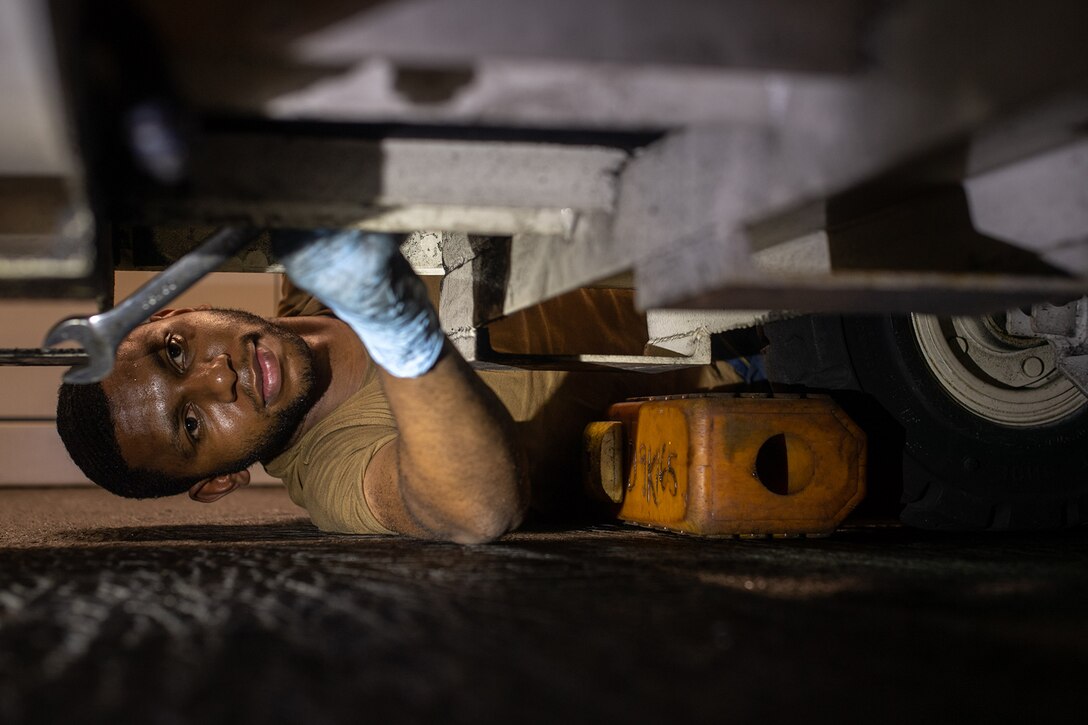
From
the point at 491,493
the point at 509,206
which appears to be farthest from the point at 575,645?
the point at 491,493

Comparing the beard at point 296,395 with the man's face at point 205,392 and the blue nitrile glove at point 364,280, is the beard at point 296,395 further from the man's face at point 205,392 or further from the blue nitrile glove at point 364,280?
the blue nitrile glove at point 364,280

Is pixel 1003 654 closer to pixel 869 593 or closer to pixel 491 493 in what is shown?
pixel 869 593

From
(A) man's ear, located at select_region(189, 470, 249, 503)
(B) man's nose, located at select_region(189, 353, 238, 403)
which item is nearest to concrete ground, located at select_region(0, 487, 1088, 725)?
(B) man's nose, located at select_region(189, 353, 238, 403)

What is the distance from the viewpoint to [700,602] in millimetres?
1080

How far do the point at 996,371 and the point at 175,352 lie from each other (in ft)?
6.86

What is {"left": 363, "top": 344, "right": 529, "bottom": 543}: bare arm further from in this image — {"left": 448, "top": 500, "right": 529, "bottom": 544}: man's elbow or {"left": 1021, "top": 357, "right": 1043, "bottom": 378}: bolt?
{"left": 1021, "top": 357, "right": 1043, "bottom": 378}: bolt

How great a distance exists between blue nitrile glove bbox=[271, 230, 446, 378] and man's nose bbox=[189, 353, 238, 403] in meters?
0.94

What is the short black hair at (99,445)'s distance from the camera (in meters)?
2.29

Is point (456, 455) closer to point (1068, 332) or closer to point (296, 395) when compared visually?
point (296, 395)

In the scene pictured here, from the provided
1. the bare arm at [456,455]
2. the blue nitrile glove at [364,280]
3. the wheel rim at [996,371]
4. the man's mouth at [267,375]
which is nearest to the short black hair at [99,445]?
the man's mouth at [267,375]

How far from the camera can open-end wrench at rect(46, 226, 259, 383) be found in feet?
3.64

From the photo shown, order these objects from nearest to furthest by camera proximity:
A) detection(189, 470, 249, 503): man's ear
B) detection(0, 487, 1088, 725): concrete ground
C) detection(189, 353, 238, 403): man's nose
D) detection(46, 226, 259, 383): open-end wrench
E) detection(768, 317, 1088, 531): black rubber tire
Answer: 1. detection(0, 487, 1088, 725): concrete ground
2. detection(46, 226, 259, 383): open-end wrench
3. detection(768, 317, 1088, 531): black rubber tire
4. detection(189, 353, 238, 403): man's nose
5. detection(189, 470, 249, 503): man's ear

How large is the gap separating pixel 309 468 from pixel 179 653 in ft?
4.86

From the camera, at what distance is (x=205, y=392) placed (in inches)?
89.1
